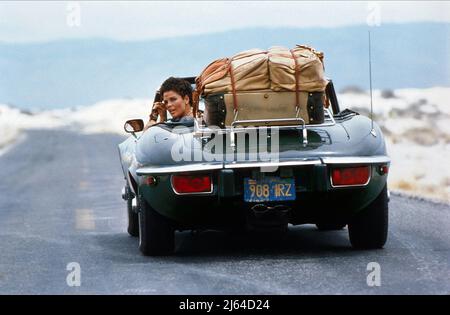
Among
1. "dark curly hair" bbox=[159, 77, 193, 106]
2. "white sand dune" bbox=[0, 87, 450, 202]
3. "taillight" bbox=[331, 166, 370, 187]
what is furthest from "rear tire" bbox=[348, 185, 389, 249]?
"white sand dune" bbox=[0, 87, 450, 202]

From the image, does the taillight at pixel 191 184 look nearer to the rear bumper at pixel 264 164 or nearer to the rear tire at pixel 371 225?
the rear bumper at pixel 264 164

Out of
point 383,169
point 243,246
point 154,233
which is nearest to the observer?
point 383,169

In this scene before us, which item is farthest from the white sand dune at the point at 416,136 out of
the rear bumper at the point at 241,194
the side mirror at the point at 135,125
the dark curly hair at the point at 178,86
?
the rear bumper at the point at 241,194

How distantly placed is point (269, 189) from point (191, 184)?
56cm

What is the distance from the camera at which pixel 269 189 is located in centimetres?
873

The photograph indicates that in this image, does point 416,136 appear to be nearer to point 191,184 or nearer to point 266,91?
point 266,91

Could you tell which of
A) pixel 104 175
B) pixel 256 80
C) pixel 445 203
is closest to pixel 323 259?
pixel 256 80

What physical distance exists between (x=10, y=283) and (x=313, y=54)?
310 cm

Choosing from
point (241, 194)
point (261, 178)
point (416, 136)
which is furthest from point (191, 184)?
point (416, 136)

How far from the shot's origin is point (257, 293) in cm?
729

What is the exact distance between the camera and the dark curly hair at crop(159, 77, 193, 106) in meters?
10.5

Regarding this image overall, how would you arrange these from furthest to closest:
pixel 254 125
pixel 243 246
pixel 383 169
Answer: pixel 243 246, pixel 254 125, pixel 383 169

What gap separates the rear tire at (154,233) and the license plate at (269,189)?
2.53ft

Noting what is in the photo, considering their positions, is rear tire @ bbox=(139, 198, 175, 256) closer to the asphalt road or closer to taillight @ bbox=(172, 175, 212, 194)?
the asphalt road
